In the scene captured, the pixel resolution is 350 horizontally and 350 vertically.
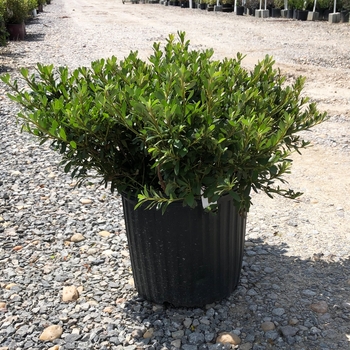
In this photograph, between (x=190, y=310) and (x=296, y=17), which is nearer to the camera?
(x=190, y=310)

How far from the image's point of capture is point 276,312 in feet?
7.75

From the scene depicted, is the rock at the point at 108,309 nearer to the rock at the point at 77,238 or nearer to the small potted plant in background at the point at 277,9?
the rock at the point at 77,238

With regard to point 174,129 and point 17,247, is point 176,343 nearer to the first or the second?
point 174,129

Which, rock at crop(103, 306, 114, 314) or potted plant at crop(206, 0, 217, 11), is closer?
rock at crop(103, 306, 114, 314)

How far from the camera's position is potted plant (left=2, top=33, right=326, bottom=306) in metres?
1.89

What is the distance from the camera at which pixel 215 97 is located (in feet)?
6.43

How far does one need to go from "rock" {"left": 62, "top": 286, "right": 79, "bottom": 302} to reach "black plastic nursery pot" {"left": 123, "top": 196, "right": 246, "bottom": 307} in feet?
1.12

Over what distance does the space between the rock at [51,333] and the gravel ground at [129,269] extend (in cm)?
2

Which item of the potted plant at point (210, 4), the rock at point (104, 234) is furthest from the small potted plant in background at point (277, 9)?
the rock at point (104, 234)

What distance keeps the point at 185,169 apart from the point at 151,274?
0.69m

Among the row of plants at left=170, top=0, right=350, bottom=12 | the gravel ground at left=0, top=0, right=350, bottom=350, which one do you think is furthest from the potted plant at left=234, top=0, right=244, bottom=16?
the gravel ground at left=0, top=0, right=350, bottom=350

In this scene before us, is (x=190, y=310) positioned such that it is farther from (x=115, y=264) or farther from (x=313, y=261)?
(x=313, y=261)

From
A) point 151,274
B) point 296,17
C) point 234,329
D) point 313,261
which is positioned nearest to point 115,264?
point 151,274

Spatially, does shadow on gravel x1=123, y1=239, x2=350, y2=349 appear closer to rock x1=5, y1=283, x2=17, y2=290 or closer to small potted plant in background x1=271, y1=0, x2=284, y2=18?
rock x1=5, y1=283, x2=17, y2=290
